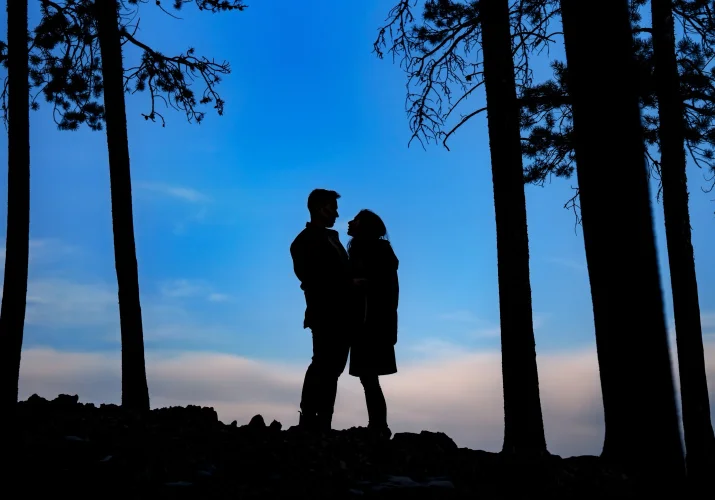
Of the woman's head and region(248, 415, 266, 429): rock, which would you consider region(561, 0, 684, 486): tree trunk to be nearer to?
the woman's head

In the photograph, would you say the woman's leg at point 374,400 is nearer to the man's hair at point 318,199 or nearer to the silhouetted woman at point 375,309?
the silhouetted woman at point 375,309

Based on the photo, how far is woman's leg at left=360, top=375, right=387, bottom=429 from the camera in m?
7.32

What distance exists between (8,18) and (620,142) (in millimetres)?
6466

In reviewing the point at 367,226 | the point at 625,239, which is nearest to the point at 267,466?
the point at 625,239

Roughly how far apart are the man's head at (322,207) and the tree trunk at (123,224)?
9.79 ft

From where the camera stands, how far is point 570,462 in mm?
6410

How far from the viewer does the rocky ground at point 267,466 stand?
447cm

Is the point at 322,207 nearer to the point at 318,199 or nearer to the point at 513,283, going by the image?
the point at 318,199

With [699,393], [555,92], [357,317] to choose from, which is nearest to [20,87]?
[357,317]

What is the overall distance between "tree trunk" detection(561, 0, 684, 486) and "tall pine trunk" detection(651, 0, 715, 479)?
467 centimetres

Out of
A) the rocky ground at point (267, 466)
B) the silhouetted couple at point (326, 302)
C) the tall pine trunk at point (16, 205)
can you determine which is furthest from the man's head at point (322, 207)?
the tall pine trunk at point (16, 205)

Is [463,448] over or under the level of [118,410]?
under

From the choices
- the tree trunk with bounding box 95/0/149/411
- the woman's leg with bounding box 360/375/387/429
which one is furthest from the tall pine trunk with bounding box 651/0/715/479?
the tree trunk with bounding box 95/0/149/411

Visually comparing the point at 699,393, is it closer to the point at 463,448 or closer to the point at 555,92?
the point at 463,448
